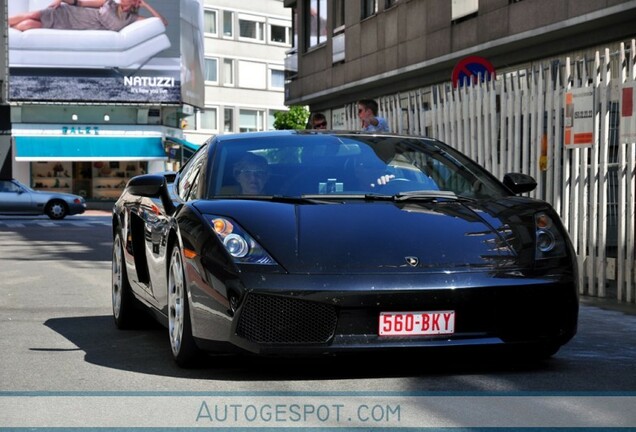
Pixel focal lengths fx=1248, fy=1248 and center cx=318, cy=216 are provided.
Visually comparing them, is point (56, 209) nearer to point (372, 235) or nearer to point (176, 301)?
point (176, 301)

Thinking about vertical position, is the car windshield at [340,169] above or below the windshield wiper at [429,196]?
above

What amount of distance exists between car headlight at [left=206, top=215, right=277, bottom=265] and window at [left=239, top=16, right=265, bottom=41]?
66.7m

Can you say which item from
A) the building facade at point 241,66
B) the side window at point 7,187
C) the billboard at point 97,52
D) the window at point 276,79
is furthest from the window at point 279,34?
the side window at point 7,187

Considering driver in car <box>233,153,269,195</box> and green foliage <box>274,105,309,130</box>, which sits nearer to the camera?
driver in car <box>233,153,269,195</box>

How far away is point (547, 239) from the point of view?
6.30m

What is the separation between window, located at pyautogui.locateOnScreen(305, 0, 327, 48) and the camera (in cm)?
3350

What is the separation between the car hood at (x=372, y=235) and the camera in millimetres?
5848

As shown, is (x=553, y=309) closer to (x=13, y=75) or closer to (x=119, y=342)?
(x=119, y=342)

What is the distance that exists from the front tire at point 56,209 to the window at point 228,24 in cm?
3295

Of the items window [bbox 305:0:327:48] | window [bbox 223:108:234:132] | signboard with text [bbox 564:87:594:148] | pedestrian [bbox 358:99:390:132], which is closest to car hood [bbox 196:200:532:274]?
signboard with text [bbox 564:87:594:148]

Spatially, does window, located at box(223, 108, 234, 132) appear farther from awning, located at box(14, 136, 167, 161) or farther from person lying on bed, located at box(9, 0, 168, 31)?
person lying on bed, located at box(9, 0, 168, 31)

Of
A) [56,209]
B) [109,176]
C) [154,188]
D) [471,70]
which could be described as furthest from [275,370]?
[109,176]

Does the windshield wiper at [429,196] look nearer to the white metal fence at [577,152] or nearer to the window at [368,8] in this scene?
the white metal fence at [577,152]

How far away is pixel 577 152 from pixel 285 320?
656 centimetres
